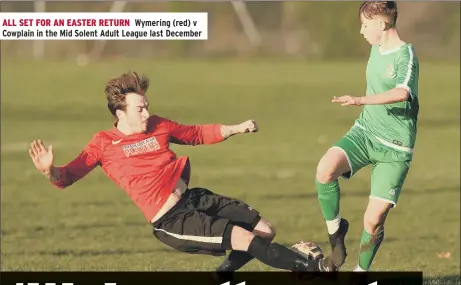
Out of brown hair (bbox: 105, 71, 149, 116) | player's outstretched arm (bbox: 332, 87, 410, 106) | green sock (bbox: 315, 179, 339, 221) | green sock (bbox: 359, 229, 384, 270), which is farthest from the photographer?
green sock (bbox: 359, 229, 384, 270)

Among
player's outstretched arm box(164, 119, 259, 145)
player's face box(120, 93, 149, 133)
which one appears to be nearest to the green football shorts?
player's outstretched arm box(164, 119, 259, 145)

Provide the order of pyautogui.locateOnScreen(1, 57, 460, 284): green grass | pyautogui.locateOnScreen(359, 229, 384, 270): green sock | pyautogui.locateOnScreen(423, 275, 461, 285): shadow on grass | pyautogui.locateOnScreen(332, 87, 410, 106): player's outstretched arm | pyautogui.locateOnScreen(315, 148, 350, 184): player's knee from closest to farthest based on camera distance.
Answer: pyautogui.locateOnScreen(332, 87, 410, 106): player's outstretched arm → pyautogui.locateOnScreen(315, 148, 350, 184): player's knee → pyautogui.locateOnScreen(359, 229, 384, 270): green sock → pyautogui.locateOnScreen(423, 275, 461, 285): shadow on grass → pyautogui.locateOnScreen(1, 57, 460, 284): green grass

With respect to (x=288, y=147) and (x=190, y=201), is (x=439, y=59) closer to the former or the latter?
(x=288, y=147)

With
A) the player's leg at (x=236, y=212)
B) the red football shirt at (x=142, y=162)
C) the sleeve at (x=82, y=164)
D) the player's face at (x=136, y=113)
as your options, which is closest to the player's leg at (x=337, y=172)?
the player's leg at (x=236, y=212)

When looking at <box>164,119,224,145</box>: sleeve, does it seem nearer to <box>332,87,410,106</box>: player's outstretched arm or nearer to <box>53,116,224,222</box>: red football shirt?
<box>53,116,224,222</box>: red football shirt

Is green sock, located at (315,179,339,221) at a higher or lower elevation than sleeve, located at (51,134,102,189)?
lower

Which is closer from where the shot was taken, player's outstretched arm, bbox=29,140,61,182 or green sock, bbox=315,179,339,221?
player's outstretched arm, bbox=29,140,61,182

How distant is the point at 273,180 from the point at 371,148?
19454 mm

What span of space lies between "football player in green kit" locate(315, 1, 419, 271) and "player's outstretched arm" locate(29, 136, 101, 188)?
1712 mm

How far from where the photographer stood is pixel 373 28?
972 centimetres

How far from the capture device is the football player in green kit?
31.6ft

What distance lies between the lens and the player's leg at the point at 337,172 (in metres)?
9.82

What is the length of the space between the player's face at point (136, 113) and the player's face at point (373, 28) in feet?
5.64

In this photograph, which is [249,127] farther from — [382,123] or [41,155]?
[41,155]
